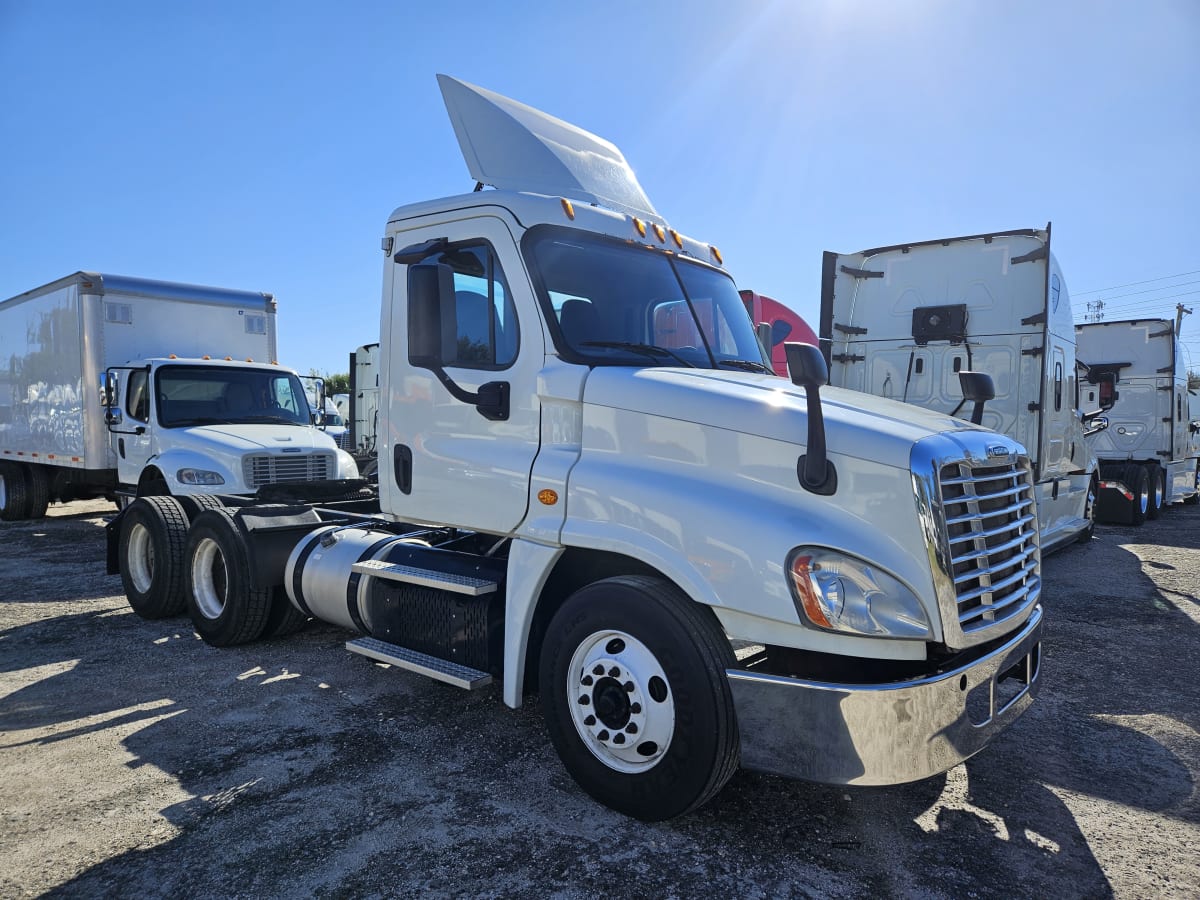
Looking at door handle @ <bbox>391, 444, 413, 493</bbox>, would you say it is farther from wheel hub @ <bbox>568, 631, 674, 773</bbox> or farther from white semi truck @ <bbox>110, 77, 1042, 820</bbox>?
wheel hub @ <bbox>568, 631, 674, 773</bbox>

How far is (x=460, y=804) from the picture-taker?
3543 millimetres

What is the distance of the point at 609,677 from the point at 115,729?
299 centimetres

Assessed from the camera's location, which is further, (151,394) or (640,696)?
(151,394)

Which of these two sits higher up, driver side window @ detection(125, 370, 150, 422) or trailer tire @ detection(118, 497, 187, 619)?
driver side window @ detection(125, 370, 150, 422)

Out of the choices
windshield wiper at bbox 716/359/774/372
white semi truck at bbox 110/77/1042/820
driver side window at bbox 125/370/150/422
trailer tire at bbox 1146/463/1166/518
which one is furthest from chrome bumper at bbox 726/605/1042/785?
trailer tire at bbox 1146/463/1166/518

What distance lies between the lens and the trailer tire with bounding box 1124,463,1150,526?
563 inches

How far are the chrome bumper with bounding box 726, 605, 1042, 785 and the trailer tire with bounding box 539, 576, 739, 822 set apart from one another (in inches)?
5.3

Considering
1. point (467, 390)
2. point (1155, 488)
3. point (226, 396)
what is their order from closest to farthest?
point (467, 390), point (226, 396), point (1155, 488)

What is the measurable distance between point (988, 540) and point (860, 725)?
0.95 m

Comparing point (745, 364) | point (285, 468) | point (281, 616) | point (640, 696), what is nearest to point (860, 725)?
point (640, 696)

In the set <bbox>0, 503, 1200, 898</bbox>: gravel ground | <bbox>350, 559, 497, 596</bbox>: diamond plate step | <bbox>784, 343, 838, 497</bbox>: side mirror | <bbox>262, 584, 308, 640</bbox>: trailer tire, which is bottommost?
<bbox>0, 503, 1200, 898</bbox>: gravel ground

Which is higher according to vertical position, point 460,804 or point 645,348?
point 645,348

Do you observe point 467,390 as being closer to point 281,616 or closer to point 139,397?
point 281,616

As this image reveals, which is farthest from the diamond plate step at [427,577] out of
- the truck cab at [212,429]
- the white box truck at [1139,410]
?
the white box truck at [1139,410]
